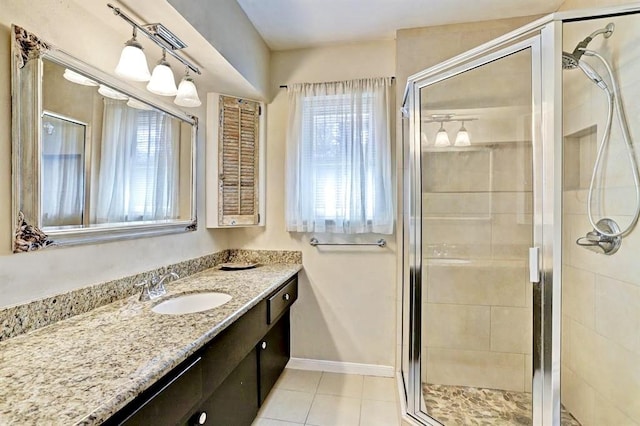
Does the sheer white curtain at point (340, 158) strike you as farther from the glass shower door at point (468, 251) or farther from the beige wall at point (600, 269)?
the beige wall at point (600, 269)

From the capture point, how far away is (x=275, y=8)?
2020 millimetres

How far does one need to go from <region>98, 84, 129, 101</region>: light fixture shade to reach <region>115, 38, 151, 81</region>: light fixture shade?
0.09 metres

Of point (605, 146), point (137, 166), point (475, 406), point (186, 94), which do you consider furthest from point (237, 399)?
point (605, 146)

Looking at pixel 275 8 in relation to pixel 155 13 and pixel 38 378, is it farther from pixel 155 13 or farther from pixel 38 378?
pixel 38 378

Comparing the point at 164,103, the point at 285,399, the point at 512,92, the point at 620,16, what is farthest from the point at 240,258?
the point at 620,16

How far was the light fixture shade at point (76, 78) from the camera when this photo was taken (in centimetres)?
124

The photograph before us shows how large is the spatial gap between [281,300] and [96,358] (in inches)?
46.8

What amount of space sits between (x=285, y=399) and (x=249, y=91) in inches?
84.5

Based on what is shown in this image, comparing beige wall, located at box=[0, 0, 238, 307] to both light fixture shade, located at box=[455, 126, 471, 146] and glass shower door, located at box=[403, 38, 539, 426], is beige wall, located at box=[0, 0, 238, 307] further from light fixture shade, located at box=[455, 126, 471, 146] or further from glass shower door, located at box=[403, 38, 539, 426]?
light fixture shade, located at box=[455, 126, 471, 146]

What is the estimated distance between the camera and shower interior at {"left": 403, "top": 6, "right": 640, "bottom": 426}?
151 cm

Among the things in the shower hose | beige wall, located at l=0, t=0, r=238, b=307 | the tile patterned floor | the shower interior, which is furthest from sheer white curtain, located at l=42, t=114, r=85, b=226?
the shower hose

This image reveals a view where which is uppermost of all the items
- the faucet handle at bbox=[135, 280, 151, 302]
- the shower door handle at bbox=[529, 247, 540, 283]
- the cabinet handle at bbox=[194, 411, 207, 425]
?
the shower door handle at bbox=[529, 247, 540, 283]

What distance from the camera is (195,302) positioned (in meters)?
1.69

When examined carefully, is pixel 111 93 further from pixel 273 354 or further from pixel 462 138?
pixel 462 138
